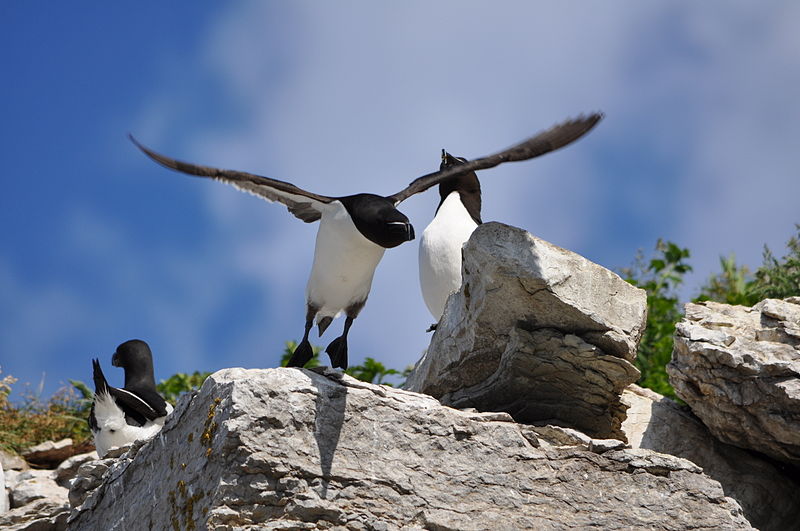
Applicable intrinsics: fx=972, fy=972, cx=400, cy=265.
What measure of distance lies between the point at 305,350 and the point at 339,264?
2.74 feet

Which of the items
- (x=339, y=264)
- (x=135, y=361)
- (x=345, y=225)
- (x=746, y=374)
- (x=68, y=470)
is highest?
(x=135, y=361)

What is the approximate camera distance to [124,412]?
30.9ft

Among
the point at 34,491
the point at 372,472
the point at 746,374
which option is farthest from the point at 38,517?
the point at 746,374

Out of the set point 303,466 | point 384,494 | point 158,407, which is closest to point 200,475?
point 303,466

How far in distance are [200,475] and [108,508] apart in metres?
1.39

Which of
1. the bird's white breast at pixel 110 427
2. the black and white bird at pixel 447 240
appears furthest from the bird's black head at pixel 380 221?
the bird's white breast at pixel 110 427

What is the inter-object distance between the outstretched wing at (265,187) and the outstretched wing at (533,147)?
873 millimetres

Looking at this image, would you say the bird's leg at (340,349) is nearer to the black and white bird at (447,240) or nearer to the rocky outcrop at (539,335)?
the rocky outcrop at (539,335)

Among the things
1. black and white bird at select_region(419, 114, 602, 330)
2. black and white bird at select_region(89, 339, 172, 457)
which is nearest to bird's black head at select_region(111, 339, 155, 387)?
black and white bird at select_region(89, 339, 172, 457)

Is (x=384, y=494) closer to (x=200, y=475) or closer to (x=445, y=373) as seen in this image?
(x=200, y=475)

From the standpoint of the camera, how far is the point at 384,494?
5.75 meters

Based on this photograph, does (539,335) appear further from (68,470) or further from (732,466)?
(68,470)

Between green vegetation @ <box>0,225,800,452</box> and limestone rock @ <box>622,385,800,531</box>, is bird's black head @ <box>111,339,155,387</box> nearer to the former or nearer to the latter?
green vegetation @ <box>0,225,800,452</box>

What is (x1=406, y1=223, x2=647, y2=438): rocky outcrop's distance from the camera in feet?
22.5
